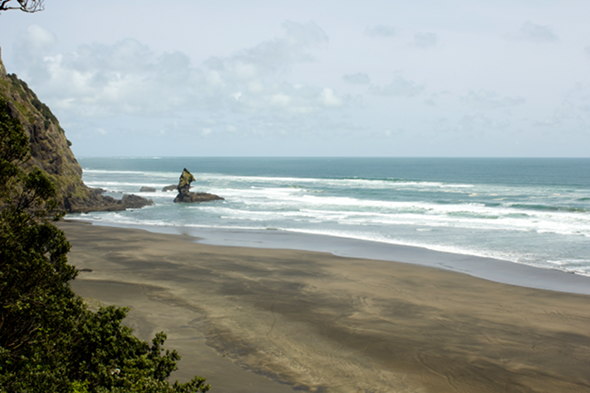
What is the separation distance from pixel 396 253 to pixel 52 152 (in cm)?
3884

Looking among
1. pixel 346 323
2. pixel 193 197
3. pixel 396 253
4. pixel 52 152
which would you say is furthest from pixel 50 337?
pixel 193 197

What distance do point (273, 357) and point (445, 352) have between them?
5496 millimetres

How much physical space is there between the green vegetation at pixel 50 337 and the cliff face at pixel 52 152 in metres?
37.6

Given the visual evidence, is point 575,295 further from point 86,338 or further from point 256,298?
point 86,338

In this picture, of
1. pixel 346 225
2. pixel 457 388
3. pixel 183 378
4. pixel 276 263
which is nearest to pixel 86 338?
pixel 183 378

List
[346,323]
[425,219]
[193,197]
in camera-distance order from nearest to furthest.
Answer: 1. [346,323]
2. [425,219]
3. [193,197]

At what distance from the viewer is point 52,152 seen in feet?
180

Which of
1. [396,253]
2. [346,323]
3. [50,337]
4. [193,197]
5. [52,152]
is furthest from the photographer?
[193,197]

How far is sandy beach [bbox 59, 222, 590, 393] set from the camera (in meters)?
15.1

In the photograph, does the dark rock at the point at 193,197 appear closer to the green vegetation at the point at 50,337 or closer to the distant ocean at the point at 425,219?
the distant ocean at the point at 425,219

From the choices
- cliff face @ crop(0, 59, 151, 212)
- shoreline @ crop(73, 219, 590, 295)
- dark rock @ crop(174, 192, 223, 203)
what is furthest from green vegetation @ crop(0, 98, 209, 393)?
dark rock @ crop(174, 192, 223, 203)

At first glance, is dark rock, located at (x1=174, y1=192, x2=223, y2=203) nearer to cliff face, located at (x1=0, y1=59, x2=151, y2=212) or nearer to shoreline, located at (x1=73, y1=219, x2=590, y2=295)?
cliff face, located at (x1=0, y1=59, x2=151, y2=212)

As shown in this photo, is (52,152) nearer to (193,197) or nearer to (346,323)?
(193,197)

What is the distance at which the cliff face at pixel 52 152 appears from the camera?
163ft
